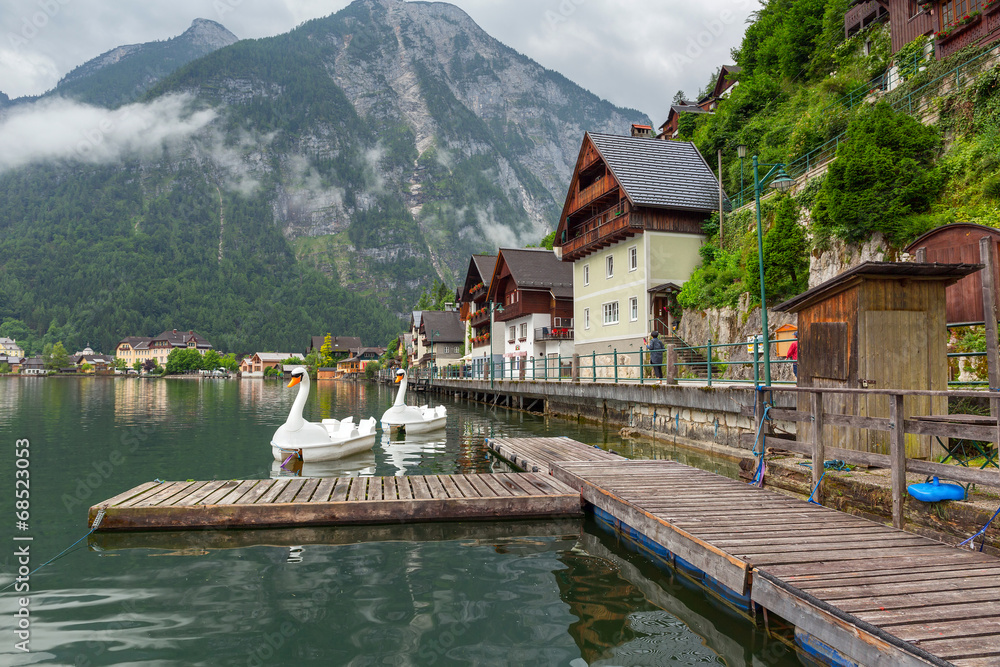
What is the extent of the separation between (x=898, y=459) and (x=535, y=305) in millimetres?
41051

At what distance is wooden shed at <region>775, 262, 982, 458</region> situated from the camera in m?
8.53

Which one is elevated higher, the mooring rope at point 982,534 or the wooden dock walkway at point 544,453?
the mooring rope at point 982,534

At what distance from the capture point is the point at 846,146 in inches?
803

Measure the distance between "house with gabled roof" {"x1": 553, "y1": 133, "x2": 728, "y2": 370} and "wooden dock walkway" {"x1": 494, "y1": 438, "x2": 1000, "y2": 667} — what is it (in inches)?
1029

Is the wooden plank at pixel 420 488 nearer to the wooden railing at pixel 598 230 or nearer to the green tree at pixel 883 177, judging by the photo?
the green tree at pixel 883 177

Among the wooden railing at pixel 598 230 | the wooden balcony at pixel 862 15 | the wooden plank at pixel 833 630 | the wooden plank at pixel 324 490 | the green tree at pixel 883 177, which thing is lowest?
the wooden plank at pixel 324 490

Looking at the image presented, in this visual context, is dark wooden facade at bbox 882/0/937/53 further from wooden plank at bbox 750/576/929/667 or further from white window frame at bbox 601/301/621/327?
wooden plank at bbox 750/576/929/667

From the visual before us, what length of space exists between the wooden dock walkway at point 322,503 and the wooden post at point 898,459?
4338mm

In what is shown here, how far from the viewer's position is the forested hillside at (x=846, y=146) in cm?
1823

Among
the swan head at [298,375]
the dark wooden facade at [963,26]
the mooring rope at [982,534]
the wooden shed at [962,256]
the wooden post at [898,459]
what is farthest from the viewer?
the dark wooden facade at [963,26]

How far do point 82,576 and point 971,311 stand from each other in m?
14.9

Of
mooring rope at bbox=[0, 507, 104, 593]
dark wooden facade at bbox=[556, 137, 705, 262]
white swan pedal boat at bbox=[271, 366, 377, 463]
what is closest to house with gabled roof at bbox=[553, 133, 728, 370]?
dark wooden facade at bbox=[556, 137, 705, 262]

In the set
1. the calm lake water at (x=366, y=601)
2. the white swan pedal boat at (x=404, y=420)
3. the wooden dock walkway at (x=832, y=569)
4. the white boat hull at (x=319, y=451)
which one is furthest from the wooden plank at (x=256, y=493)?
the white swan pedal boat at (x=404, y=420)

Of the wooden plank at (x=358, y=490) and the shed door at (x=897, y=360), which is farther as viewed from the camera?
the wooden plank at (x=358, y=490)
